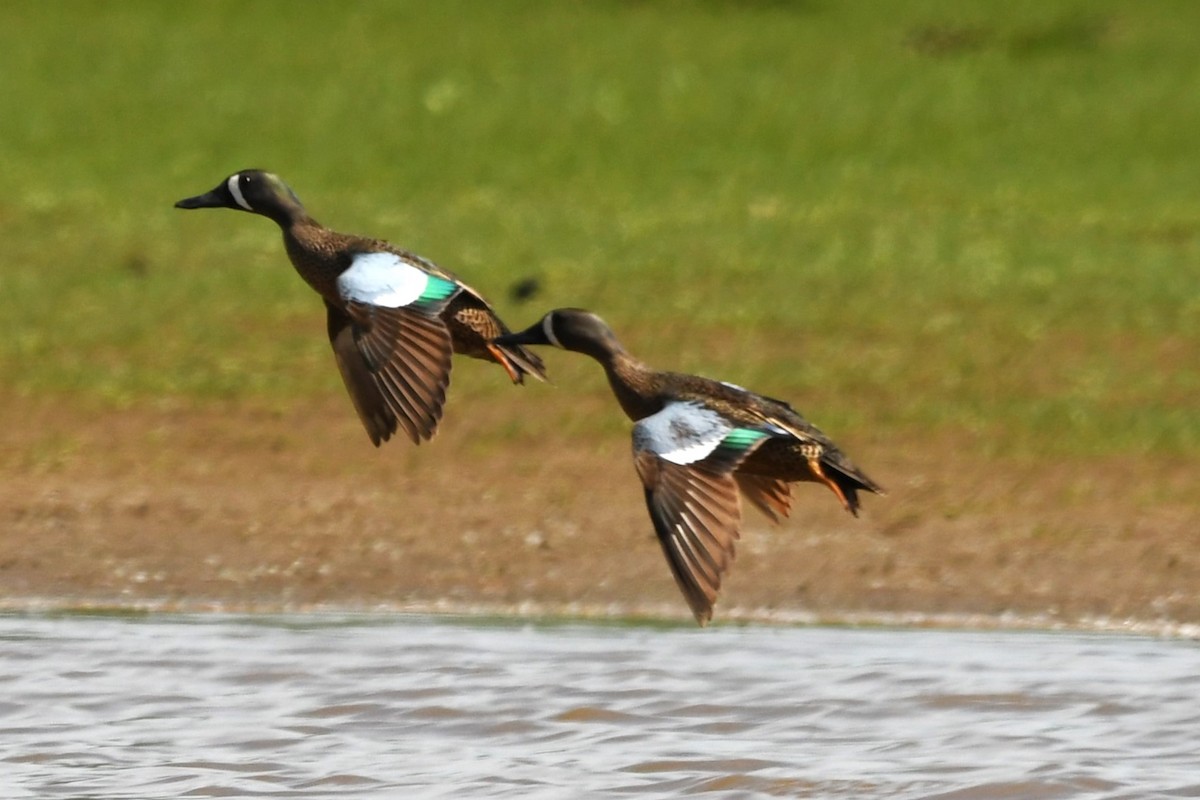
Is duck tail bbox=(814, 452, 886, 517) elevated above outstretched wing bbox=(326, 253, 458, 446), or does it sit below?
below

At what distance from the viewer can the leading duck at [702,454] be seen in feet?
20.1

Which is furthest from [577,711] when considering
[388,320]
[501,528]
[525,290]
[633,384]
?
[525,290]

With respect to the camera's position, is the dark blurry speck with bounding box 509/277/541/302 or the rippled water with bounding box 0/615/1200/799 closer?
the rippled water with bounding box 0/615/1200/799

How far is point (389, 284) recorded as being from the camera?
6.66 metres

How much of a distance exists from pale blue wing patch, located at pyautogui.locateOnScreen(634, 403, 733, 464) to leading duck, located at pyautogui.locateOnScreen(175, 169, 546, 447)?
16.5 inches

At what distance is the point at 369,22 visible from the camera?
20.4 metres

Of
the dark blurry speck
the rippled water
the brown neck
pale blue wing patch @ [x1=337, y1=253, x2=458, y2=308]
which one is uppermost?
the dark blurry speck

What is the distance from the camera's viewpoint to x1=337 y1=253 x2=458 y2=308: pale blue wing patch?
21.7 ft

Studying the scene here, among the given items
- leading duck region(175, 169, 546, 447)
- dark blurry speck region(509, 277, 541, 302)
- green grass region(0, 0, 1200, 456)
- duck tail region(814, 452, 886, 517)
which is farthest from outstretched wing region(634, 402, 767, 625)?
dark blurry speck region(509, 277, 541, 302)

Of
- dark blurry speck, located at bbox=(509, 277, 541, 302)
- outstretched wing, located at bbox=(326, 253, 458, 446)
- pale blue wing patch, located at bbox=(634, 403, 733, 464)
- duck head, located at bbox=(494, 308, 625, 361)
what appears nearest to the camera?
pale blue wing patch, located at bbox=(634, 403, 733, 464)

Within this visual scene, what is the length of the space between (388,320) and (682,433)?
2.62ft

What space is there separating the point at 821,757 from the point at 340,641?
1928mm

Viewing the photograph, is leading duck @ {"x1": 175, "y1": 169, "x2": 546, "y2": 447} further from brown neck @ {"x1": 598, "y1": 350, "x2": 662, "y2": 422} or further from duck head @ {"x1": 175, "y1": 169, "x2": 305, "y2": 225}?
brown neck @ {"x1": 598, "y1": 350, "x2": 662, "y2": 422}

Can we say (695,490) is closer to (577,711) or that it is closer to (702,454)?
(702,454)
